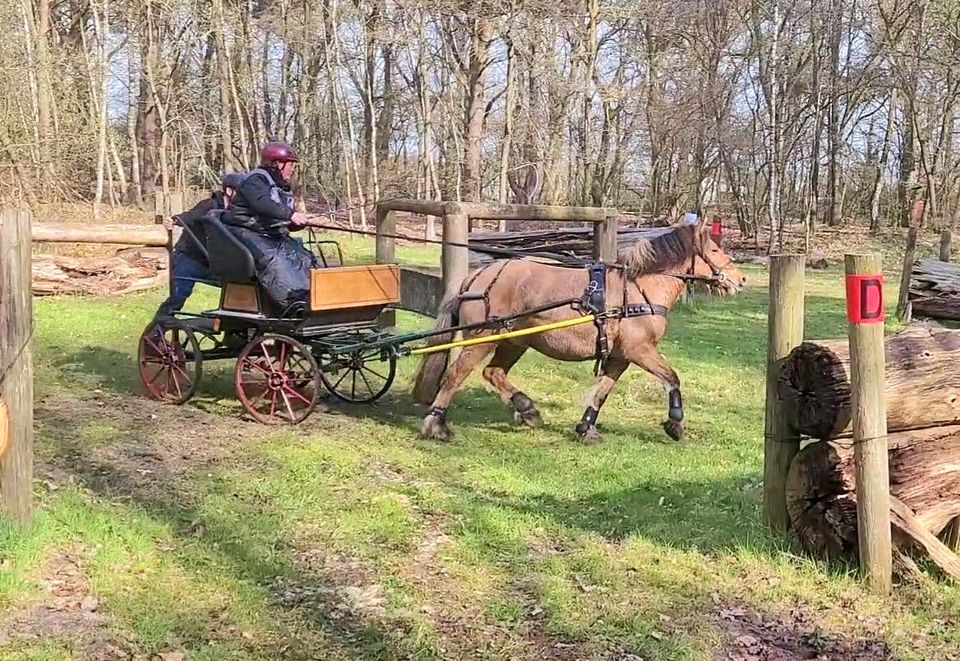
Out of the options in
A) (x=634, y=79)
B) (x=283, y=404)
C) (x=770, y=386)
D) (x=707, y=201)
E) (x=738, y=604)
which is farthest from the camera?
(x=707, y=201)

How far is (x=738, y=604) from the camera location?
4.24m

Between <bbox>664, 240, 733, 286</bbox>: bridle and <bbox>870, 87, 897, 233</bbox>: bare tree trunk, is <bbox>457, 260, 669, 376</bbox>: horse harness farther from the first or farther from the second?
<bbox>870, 87, 897, 233</bbox>: bare tree trunk

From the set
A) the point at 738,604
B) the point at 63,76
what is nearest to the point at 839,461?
the point at 738,604

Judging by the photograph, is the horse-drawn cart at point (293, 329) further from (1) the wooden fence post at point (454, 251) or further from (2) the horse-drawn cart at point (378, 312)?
(1) the wooden fence post at point (454, 251)

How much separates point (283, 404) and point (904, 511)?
514 centimetres

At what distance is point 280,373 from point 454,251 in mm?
1886

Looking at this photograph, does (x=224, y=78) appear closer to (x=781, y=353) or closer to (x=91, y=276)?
(x=91, y=276)

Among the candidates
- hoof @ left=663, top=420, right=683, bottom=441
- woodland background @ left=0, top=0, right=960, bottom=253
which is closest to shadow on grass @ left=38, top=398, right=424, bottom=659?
hoof @ left=663, top=420, right=683, bottom=441

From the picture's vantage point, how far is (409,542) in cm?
496

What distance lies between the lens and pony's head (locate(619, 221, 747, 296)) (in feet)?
24.2

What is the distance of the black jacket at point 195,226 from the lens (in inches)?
313

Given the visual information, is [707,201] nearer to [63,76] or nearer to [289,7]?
[289,7]

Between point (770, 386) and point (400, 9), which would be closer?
point (770, 386)

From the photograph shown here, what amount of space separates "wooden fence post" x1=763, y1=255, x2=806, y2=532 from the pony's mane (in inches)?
105
